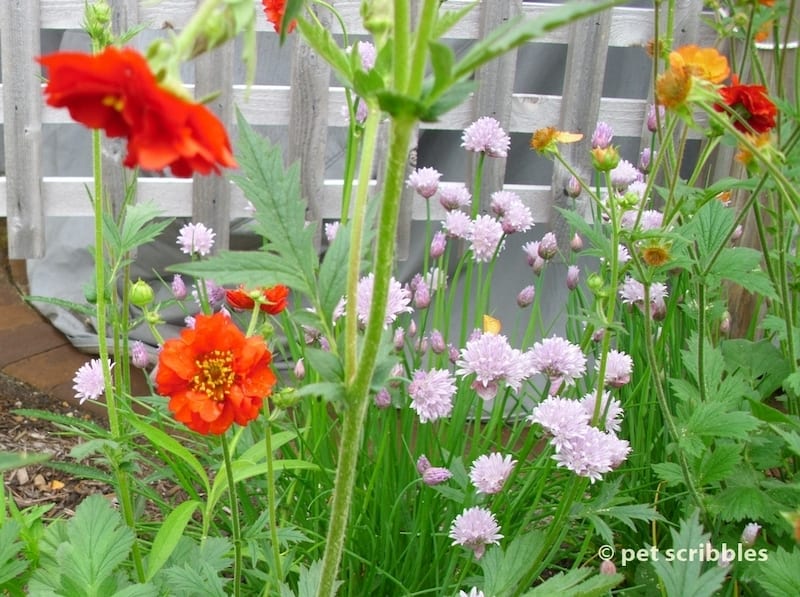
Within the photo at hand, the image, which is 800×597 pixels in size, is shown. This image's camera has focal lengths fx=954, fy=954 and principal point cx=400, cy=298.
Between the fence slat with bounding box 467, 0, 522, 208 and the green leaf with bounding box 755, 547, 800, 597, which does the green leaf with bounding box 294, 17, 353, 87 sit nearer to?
the green leaf with bounding box 755, 547, 800, 597

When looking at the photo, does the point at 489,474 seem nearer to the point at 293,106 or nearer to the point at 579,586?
the point at 579,586

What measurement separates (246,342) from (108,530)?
26 cm

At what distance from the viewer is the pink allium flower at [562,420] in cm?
111

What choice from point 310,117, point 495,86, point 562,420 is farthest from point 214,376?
point 495,86

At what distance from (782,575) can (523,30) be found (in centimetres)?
77

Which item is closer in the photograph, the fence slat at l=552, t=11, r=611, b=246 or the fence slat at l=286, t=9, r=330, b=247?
the fence slat at l=286, t=9, r=330, b=247

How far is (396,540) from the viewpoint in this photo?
4.66ft

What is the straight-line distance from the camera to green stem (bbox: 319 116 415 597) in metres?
0.56

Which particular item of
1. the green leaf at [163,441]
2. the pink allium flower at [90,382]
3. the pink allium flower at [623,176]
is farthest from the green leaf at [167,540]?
the pink allium flower at [623,176]

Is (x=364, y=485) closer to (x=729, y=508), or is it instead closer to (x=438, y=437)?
(x=438, y=437)

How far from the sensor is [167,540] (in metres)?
1.10

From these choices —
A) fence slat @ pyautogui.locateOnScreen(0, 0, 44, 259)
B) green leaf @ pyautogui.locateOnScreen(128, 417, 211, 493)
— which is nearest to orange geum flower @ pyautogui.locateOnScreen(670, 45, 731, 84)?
green leaf @ pyautogui.locateOnScreen(128, 417, 211, 493)

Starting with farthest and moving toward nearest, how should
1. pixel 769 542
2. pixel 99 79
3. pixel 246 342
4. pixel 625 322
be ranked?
pixel 625 322
pixel 769 542
pixel 246 342
pixel 99 79

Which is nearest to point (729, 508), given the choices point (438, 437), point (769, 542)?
point (769, 542)
